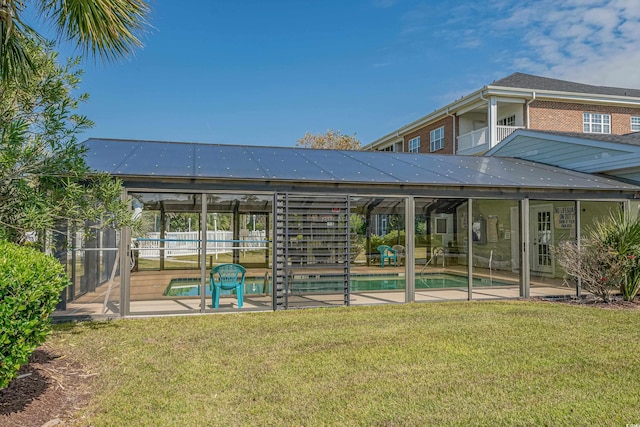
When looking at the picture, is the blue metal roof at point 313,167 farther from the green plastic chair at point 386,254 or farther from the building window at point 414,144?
the building window at point 414,144

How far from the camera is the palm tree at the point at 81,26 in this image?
458cm

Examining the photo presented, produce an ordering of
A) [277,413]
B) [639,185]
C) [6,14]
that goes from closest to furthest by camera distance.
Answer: [277,413] → [6,14] → [639,185]

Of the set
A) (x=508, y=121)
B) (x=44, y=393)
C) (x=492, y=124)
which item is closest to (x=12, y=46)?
(x=44, y=393)

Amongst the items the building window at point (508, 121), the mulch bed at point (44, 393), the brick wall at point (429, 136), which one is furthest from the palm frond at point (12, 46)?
the building window at point (508, 121)

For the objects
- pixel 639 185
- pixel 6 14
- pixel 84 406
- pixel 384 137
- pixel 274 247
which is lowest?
pixel 84 406

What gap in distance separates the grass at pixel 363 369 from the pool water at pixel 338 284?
109 centimetres

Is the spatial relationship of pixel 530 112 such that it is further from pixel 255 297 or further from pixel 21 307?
pixel 21 307

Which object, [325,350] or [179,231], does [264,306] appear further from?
[179,231]

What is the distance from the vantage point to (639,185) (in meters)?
10.5

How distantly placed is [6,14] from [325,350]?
17.1 feet

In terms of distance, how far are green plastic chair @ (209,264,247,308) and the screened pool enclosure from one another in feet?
1.10

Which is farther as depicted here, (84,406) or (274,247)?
(274,247)

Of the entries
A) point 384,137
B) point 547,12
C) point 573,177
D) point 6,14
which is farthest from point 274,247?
point 384,137

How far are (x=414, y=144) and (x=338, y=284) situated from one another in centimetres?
1699
